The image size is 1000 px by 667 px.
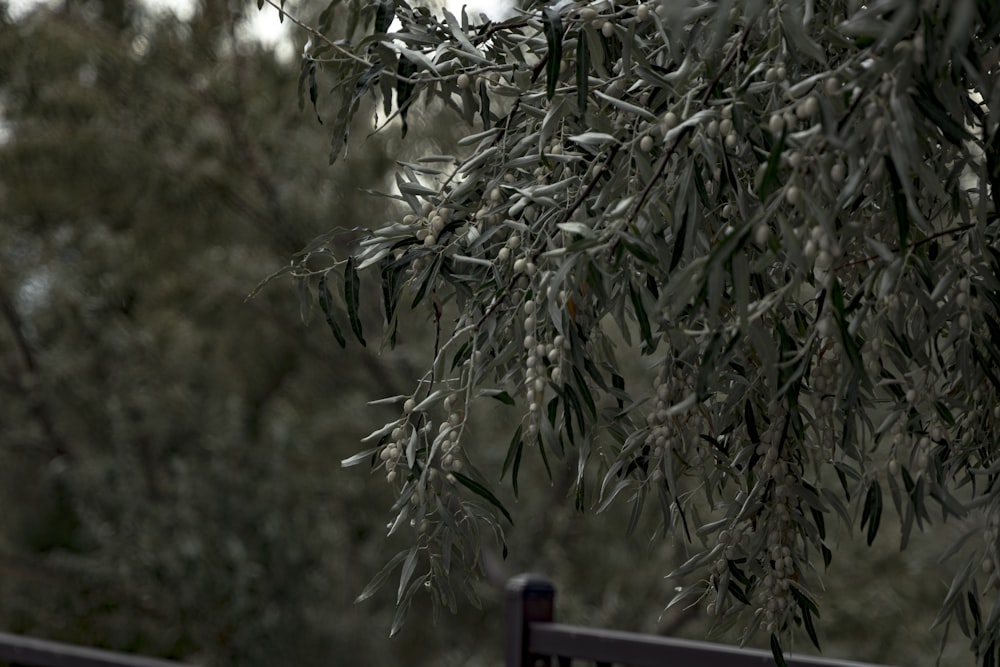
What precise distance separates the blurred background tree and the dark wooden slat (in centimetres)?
333

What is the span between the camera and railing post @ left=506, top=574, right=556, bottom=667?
7.02 feet

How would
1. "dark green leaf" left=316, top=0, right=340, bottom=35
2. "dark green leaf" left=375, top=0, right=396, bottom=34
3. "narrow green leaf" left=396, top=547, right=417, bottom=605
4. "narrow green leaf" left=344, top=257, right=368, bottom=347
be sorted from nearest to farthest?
1. "narrow green leaf" left=396, top=547, right=417, bottom=605
2. "narrow green leaf" left=344, top=257, right=368, bottom=347
3. "dark green leaf" left=375, top=0, right=396, bottom=34
4. "dark green leaf" left=316, top=0, right=340, bottom=35

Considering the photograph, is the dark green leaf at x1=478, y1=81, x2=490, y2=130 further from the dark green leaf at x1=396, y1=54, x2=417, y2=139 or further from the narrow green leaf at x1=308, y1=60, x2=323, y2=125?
the narrow green leaf at x1=308, y1=60, x2=323, y2=125

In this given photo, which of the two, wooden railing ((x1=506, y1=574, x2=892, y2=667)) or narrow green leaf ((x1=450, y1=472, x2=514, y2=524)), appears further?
wooden railing ((x1=506, y1=574, x2=892, y2=667))

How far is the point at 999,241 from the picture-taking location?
46.0 inches

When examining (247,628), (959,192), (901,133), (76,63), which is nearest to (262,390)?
(247,628)

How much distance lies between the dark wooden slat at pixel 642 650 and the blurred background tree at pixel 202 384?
333 cm

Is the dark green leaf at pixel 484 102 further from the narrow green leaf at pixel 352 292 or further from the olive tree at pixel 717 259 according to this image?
the narrow green leaf at pixel 352 292

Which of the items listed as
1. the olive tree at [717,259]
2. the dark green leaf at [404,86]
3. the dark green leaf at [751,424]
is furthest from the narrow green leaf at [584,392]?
the dark green leaf at [404,86]

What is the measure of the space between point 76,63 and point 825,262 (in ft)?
17.3

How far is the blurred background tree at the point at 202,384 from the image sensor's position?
5.62m

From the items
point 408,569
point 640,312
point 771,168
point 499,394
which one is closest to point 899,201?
point 771,168

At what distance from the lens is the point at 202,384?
254 inches

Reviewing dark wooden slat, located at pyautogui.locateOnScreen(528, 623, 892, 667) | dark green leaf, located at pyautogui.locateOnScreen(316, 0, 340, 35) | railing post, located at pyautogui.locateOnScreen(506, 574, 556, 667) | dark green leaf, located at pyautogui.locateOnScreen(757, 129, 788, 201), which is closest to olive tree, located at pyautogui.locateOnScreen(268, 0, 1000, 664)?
dark green leaf, located at pyautogui.locateOnScreen(757, 129, 788, 201)
